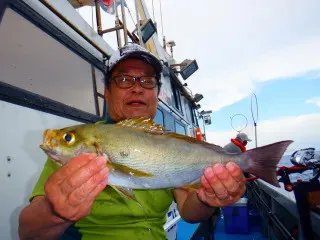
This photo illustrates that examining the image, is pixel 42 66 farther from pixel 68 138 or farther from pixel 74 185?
pixel 74 185

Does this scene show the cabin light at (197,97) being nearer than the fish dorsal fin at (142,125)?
No

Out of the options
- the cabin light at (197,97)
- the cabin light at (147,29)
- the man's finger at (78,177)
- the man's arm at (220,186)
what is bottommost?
the man's arm at (220,186)

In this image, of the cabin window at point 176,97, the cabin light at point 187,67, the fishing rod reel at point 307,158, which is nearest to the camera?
the fishing rod reel at point 307,158

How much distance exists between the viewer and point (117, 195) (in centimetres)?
252

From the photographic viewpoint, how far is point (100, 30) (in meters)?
5.33

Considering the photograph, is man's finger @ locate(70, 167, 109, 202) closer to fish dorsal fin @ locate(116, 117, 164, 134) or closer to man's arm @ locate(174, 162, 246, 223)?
fish dorsal fin @ locate(116, 117, 164, 134)

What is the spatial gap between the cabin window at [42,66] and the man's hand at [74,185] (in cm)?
146

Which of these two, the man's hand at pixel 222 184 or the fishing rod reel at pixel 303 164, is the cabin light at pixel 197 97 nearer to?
the fishing rod reel at pixel 303 164

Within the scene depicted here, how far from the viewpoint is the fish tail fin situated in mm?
2049

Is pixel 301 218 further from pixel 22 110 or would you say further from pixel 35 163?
pixel 22 110

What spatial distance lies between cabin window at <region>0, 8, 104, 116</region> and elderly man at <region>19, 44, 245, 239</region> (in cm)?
78

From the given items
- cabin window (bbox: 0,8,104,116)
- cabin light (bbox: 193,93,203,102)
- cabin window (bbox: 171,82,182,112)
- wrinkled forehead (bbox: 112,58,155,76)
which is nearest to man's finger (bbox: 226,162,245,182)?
→ wrinkled forehead (bbox: 112,58,155,76)

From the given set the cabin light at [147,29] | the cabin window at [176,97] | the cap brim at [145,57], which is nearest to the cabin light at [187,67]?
the cabin window at [176,97]

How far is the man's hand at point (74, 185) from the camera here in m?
1.67
